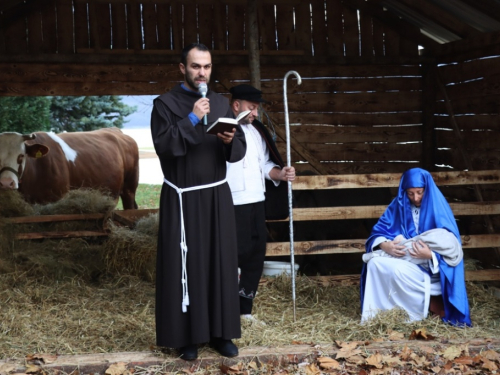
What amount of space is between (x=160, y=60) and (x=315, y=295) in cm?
456

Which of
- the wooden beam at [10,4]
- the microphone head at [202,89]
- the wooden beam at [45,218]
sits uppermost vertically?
the wooden beam at [10,4]

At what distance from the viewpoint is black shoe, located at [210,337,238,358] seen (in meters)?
4.71

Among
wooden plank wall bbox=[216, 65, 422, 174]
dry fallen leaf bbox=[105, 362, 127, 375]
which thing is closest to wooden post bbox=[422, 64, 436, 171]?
wooden plank wall bbox=[216, 65, 422, 174]

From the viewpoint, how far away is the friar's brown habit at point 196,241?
4520mm

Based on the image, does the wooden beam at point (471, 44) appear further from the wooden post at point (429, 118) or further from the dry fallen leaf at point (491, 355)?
the dry fallen leaf at point (491, 355)

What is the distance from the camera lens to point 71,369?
4.62 metres

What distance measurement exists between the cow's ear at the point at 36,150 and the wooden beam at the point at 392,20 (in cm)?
489

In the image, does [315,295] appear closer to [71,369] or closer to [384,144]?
[71,369]

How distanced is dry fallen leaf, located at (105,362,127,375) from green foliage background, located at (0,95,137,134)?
13316 millimetres

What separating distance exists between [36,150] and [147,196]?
31.1 feet

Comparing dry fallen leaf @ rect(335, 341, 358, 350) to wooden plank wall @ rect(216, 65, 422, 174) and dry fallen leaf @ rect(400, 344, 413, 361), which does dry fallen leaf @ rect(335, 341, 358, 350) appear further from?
wooden plank wall @ rect(216, 65, 422, 174)

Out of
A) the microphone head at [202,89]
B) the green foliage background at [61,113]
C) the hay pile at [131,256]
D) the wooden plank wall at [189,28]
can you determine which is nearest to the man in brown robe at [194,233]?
the microphone head at [202,89]

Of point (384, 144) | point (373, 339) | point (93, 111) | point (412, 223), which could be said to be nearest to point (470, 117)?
point (384, 144)

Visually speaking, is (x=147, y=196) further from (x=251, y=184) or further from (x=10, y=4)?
(x=251, y=184)
